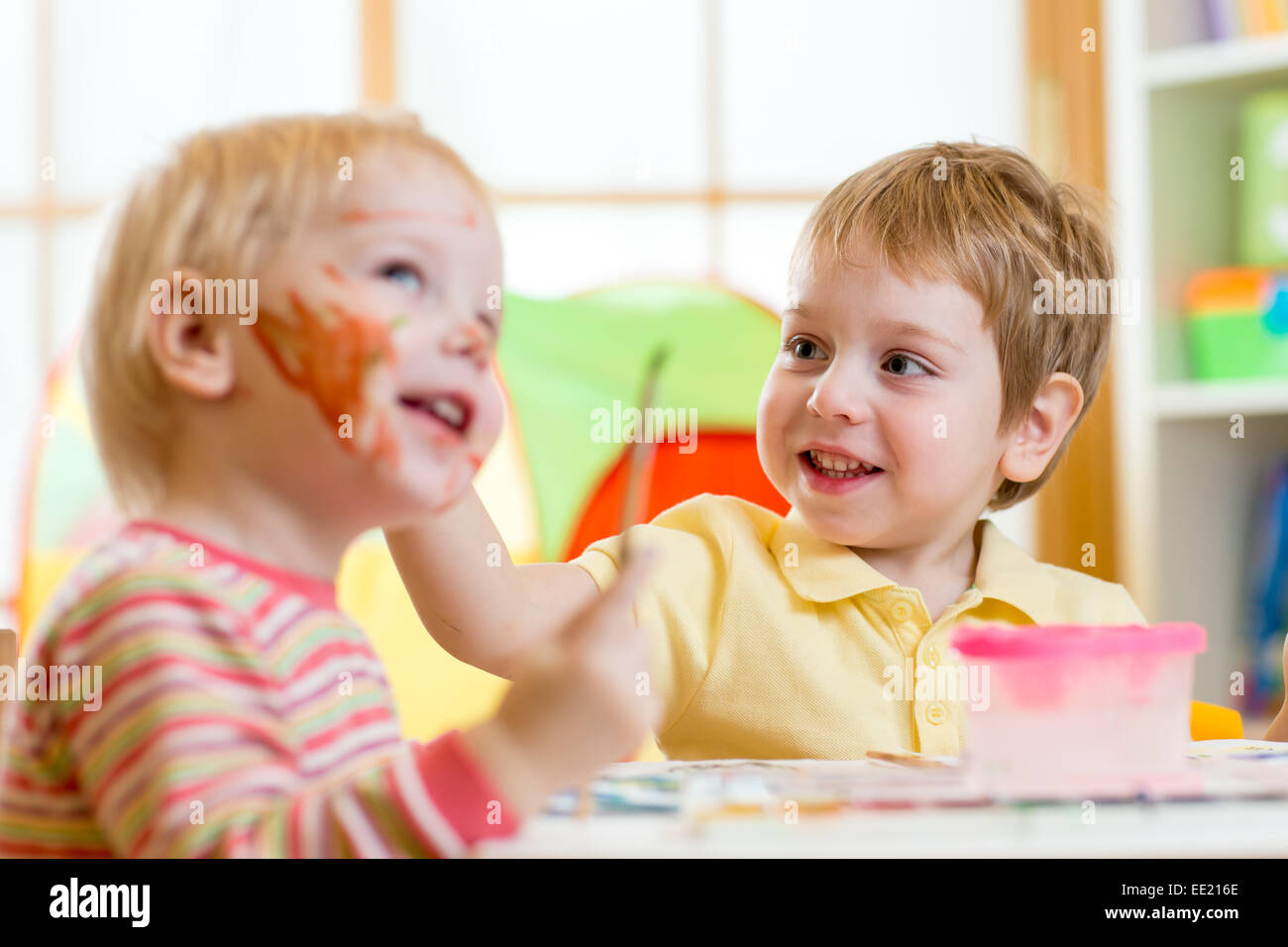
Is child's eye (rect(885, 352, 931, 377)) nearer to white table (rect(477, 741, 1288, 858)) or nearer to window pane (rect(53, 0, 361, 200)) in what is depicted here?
white table (rect(477, 741, 1288, 858))

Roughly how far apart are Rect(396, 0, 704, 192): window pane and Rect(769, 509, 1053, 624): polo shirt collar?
4.55 ft

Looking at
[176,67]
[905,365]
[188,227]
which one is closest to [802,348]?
Result: [905,365]

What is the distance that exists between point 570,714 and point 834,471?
→ 51cm

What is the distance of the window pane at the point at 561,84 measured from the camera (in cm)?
223

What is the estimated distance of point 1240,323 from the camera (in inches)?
76.7

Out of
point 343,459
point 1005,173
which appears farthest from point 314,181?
point 1005,173

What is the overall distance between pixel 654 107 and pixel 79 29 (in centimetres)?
92

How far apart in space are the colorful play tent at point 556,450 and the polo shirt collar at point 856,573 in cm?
80

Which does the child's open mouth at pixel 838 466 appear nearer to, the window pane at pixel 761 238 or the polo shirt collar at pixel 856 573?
the polo shirt collar at pixel 856 573

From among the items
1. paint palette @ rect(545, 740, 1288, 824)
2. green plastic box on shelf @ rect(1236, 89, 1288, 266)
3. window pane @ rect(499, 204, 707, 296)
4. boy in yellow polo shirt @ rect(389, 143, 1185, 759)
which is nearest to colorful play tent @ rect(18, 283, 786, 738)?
window pane @ rect(499, 204, 707, 296)

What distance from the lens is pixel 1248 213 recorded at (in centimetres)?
200

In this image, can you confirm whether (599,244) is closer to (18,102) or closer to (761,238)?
(761,238)

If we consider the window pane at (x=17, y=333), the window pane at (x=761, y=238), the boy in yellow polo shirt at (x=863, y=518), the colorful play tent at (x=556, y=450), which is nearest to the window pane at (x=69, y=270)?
the window pane at (x=17, y=333)
